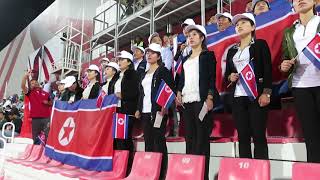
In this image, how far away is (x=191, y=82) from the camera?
275 centimetres

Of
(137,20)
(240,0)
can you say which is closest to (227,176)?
(240,0)

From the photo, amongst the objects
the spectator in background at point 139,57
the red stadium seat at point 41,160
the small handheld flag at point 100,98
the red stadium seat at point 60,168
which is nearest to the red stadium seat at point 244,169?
the spectator in background at point 139,57

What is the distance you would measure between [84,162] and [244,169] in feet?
8.45

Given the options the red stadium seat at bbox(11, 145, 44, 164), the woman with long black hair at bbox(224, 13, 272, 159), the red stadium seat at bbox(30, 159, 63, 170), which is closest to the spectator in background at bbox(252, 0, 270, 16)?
the woman with long black hair at bbox(224, 13, 272, 159)

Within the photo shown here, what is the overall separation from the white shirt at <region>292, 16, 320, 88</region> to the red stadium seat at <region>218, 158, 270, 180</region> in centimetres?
56

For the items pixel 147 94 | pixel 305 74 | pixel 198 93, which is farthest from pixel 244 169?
pixel 147 94

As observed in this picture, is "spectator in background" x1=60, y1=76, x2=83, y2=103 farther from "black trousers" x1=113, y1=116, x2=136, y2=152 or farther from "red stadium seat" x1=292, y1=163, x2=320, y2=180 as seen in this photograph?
"red stadium seat" x1=292, y1=163, x2=320, y2=180

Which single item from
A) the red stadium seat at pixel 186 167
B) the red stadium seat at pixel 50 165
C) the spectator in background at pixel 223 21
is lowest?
the red stadium seat at pixel 50 165

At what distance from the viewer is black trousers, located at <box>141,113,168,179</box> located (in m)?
3.03

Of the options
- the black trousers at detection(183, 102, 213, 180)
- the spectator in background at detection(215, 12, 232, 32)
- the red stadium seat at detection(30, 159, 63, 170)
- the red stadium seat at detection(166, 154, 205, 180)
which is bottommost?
the red stadium seat at detection(30, 159, 63, 170)

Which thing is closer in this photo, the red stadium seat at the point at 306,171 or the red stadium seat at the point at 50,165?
the red stadium seat at the point at 306,171

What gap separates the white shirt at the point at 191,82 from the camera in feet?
8.81

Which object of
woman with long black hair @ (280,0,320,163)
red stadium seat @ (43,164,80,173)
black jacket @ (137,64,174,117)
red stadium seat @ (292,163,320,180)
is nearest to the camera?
red stadium seat @ (292,163,320,180)

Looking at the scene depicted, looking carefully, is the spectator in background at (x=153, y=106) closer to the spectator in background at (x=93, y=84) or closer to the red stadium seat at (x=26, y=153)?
the spectator in background at (x=93, y=84)
